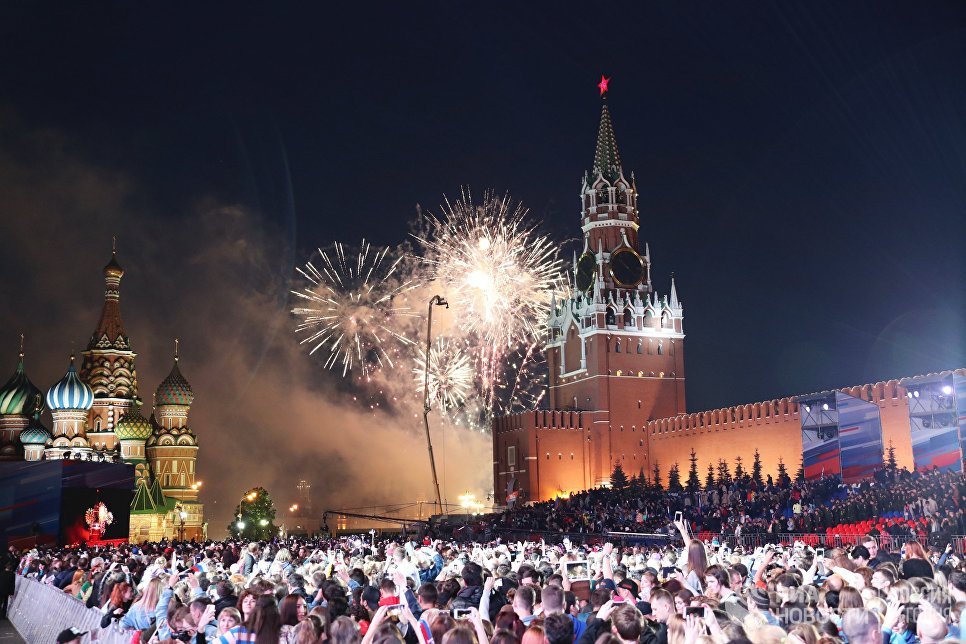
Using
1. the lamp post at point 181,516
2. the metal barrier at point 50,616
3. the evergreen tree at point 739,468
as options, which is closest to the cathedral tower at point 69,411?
the lamp post at point 181,516

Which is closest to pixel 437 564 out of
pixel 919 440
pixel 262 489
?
pixel 919 440

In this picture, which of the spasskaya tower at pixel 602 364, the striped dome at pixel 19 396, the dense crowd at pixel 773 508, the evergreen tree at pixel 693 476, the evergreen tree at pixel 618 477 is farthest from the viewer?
the striped dome at pixel 19 396

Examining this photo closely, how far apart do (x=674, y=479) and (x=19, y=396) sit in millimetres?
50221

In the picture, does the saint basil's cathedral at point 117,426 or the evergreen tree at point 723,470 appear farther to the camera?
the saint basil's cathedral at point 117,426

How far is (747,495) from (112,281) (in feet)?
202

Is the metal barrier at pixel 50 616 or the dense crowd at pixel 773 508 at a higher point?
the dense crowd at pixel 773 508

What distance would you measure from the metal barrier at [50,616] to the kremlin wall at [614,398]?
124 ft

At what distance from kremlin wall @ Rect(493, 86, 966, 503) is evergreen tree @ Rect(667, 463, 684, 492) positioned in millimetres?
322

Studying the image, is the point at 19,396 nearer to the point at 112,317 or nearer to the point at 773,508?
the point at 112,317

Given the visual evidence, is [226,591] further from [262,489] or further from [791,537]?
[262,489]

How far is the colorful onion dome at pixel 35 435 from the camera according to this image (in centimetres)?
7481

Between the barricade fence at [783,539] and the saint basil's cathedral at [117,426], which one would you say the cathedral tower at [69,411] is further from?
the barricade fence at [783,539]

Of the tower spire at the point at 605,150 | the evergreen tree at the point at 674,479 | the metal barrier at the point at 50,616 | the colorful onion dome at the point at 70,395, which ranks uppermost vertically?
the tower spire at the point at 605,150

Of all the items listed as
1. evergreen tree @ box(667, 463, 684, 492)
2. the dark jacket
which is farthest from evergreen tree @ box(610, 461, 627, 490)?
the dark jacket
